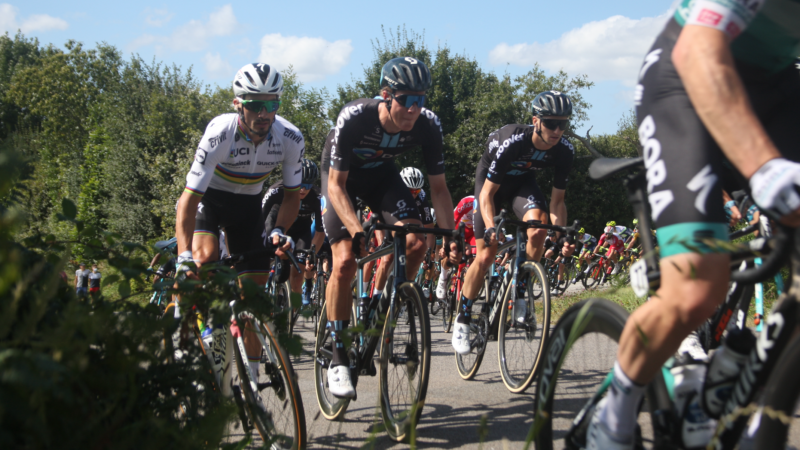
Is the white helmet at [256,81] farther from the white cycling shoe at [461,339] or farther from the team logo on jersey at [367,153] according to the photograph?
the white cycling shoe at [461,339]

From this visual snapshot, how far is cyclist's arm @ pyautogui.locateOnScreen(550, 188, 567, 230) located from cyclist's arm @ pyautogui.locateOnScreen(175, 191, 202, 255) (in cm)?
336

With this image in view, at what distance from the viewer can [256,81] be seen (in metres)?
4.30

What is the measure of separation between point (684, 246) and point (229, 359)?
234 centimetres

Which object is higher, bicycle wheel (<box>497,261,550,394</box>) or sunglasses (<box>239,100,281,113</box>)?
sunglasses (<box>239,100,281,113</box>)

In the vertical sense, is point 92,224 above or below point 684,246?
above

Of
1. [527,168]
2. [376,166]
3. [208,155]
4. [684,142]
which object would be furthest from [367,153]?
[684,142]

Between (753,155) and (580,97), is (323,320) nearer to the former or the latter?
(753,155)

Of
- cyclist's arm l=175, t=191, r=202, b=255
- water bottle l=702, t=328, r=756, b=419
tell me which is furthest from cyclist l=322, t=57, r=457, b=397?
water bottle l=702, t=328, r=756, b=419

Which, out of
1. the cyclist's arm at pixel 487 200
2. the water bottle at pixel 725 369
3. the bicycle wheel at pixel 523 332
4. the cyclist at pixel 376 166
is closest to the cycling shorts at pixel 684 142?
the water bottle at pixel 725 369

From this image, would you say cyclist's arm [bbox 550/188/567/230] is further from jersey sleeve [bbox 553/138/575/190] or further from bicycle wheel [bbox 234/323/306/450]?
bicycle wheel [bbox 234/323/306/450]

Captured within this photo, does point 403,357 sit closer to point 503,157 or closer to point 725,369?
point 725,369

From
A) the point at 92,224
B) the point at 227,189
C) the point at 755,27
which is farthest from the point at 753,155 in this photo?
the point at 227,189

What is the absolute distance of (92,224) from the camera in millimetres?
1981

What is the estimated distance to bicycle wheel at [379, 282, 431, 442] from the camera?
10.6 feet
